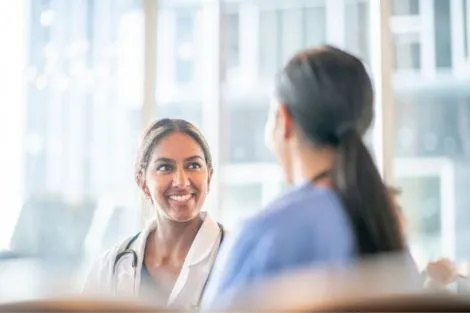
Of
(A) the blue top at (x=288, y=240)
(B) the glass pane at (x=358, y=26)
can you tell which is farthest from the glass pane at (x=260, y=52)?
(A) the blue top at (x=288, y=240)

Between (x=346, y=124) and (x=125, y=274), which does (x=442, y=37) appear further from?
(x=125, y=274)

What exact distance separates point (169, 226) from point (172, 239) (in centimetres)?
1

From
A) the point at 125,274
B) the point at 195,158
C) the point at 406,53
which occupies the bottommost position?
the point at 125,274

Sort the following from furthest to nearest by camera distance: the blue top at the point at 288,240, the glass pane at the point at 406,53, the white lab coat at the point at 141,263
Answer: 1. the glass pane at the point at 406,53
2. the white lab coat at the point at 141,263
3. the blue top at the point at 288,240

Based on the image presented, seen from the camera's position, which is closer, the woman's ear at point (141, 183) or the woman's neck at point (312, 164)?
the woman's neck at point (312, 164)

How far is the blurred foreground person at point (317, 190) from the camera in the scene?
50 cm

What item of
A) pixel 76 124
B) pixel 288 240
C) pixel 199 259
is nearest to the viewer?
pixel 288 240

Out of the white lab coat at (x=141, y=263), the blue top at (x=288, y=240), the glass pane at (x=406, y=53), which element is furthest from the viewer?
the glass pane at (x=406, y=53)

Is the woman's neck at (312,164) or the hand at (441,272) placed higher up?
the woman's neck at (312,164)

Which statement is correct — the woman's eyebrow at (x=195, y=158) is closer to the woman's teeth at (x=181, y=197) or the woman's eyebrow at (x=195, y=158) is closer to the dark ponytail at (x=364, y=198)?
the woman's teeth at (x=181, y=197)

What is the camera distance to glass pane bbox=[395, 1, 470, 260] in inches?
26.6

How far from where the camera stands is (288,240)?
50 cm

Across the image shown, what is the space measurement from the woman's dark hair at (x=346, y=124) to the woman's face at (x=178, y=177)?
131mm

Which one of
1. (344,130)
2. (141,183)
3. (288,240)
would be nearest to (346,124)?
(344,130)
